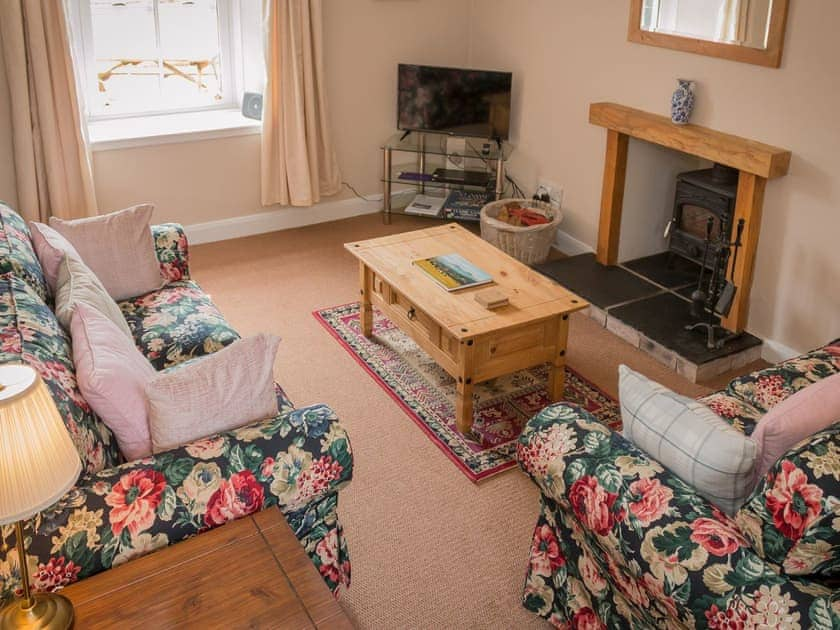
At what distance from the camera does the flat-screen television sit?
5152 mm

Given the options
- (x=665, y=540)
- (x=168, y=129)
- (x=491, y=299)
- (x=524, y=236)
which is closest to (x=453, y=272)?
(x=491, y=299)

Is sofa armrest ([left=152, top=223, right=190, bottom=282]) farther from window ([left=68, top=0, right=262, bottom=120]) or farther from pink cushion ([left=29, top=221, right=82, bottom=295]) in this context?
window ([left=68, top=0, right=262, bottom=120])

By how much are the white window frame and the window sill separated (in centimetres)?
3

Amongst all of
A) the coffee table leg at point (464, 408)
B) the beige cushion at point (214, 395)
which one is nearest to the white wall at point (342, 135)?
the coffee table leg at point (464, 408)

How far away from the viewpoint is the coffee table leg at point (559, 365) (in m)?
3.34

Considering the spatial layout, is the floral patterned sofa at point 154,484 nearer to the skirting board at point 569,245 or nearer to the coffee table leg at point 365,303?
the coffee table leg at point 365,303

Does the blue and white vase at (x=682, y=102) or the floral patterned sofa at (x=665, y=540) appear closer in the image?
the floral patterned sofa at (x=665, y=540)

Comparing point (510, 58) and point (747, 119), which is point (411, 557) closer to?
point (747, 119)

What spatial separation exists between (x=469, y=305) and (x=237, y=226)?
239 cm

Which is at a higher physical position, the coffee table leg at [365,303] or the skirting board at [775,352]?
the coffee table leg at [365,303]

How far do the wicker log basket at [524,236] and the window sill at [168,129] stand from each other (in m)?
1.54

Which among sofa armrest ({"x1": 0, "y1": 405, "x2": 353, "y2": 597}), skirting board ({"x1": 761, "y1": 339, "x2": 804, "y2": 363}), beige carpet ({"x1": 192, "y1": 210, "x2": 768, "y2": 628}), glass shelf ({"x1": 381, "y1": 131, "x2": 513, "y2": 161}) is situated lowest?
beige carpet ({"x1": 192, "y1": 210, "x2": 768, "y2": 628})

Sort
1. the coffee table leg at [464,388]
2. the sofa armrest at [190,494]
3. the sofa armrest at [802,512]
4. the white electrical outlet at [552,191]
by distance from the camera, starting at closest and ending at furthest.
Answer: the sofa armrest at [802,512], the sofa armrest at [190,494], the coffee table leg at [464,388], the white electrical outlet at [552,191]

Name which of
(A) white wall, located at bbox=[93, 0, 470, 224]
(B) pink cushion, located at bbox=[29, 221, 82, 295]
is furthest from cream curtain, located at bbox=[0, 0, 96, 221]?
(B) pink cushion, located at bbox=[29, 221, 82, 295]
